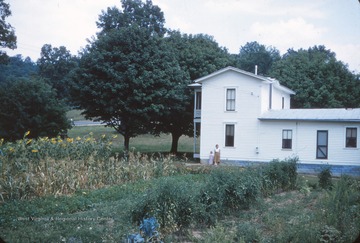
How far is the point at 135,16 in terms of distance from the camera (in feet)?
146

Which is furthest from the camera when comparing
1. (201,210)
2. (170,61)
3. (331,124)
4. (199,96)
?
(199,96)

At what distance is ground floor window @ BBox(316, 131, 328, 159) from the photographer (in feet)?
73.3

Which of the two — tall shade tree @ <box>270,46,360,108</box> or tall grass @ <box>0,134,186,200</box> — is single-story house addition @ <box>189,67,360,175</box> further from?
tall grass @ <box>0,134,186,200</box>

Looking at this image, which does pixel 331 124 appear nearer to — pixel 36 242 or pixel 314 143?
pixel 314 143

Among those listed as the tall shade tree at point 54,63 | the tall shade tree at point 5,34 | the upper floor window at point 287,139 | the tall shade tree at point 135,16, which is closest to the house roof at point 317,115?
the upper floor window at point 287,139

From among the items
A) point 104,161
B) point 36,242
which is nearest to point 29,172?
point 104,161

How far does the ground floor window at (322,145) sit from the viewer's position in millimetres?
22344

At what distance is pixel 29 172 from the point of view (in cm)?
1041

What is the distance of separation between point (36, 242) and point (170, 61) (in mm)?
21577

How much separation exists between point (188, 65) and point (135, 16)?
1771 centimetres

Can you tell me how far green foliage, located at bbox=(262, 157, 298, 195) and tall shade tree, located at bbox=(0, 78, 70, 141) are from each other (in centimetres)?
2017

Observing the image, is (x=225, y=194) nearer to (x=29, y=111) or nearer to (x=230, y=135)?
(x=230, y=135)

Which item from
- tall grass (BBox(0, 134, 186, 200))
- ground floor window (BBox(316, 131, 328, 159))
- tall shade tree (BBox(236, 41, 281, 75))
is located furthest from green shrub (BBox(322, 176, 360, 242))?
tall shade tree (BBox(236, 41, 281, 75))

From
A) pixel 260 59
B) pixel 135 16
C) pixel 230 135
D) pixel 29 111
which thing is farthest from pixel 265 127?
pixel 260 59
